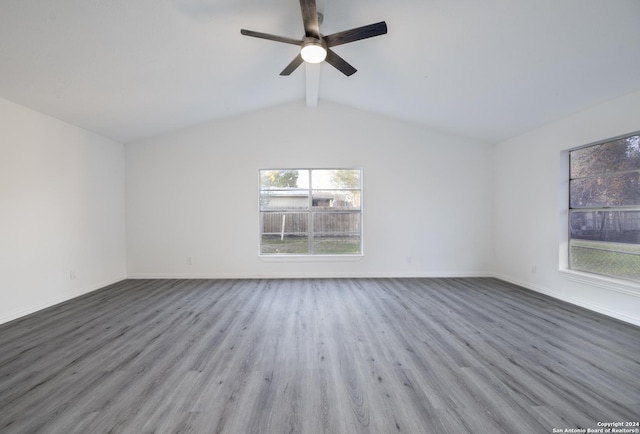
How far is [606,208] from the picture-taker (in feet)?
Answer: 10.5

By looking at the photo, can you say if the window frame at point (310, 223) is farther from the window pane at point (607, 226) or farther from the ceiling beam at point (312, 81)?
the window pane at point (607, 226)

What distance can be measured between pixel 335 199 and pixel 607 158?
12.3ft

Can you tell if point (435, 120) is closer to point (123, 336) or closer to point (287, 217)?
point (287, 217)

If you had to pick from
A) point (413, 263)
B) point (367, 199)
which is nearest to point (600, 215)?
point (413, 263)

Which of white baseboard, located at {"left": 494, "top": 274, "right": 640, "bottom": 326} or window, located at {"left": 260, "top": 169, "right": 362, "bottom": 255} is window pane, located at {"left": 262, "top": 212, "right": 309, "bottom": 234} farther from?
white baseboard, located at {"left": 494, "top": 274, "right": 640, "bottom": 326}

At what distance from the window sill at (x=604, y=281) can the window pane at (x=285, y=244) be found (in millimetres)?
3948

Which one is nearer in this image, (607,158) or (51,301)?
(607,158)

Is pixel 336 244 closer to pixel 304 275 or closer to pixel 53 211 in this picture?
pixel 304 275

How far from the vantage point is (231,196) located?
192 inches

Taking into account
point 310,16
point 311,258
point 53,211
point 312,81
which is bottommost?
point 311,258

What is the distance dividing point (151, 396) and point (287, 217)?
3.53 m

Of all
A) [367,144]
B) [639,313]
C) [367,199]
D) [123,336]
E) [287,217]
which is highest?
[367,144]

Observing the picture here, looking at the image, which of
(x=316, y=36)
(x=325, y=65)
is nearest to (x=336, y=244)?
(x=325, y=65)

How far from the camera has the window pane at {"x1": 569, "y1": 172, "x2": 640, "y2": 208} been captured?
2953 millimetres
